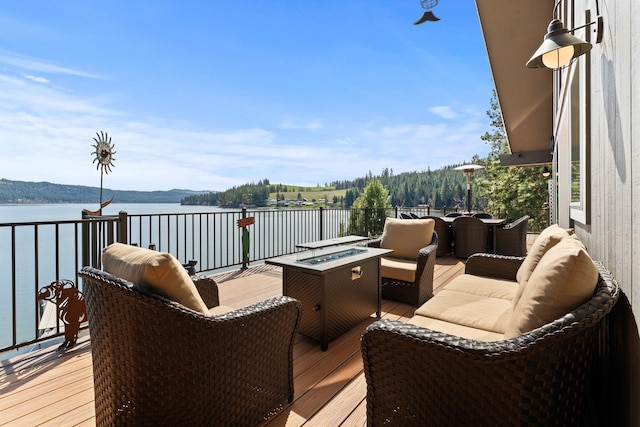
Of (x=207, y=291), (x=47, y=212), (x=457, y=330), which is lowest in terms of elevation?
(x=457, y=330)

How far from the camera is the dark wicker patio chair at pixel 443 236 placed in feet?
21.7

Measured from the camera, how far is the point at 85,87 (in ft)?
37.6

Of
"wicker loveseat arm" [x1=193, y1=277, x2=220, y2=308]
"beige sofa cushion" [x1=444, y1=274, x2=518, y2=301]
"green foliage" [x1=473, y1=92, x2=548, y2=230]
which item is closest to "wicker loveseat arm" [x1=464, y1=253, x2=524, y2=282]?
"beige sofa cushion" [x1=444, y1=274, x2=518, y2=301]

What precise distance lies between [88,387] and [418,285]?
308 centimetres

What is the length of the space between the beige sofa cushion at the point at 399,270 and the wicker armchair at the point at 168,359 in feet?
7.35

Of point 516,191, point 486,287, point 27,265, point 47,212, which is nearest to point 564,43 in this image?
point 486,287

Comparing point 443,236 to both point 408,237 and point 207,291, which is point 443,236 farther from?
point 207,291

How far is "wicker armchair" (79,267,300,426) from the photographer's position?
1.34 meters

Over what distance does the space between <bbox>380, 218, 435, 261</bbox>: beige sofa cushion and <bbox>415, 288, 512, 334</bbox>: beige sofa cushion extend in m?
1.43

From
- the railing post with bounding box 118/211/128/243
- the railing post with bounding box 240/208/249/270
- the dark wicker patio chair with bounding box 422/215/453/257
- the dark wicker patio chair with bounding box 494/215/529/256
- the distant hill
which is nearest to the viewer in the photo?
the railing post with bounding box 118/211/128/243

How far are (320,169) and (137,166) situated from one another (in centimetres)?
1652

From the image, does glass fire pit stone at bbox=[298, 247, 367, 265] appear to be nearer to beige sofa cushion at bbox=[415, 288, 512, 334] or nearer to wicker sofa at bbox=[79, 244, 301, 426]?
beige sofa cushion at bbox=[415, 288, 512, 334]

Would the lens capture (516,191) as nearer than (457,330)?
No

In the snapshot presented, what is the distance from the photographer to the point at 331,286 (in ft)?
8.64
